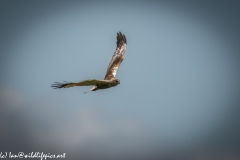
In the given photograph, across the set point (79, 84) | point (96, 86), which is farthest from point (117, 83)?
point (79, 84)

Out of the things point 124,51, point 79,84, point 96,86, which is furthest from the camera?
point 124,51

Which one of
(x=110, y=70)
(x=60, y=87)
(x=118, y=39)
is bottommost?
(x=60, y=87)

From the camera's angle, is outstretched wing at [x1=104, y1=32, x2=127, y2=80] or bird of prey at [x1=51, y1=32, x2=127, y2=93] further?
outstretched wing at [x1=104, y1=32, x2=127, y2=80]

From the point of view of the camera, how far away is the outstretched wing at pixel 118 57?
25523 millimetres

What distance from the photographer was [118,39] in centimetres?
2892

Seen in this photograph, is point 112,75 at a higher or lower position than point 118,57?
lower

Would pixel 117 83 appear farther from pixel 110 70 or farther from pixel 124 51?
pixel 124 51

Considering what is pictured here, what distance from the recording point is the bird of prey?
1997 cm

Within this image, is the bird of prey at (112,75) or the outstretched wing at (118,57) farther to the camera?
the outstretched wing at (118,57)

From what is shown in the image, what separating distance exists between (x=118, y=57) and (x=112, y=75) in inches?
102

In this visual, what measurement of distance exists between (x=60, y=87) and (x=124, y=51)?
8579mm

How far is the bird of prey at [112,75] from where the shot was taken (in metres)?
20.0

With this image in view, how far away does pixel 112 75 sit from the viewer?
24984 mm

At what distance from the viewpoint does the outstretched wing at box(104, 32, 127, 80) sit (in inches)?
1005
